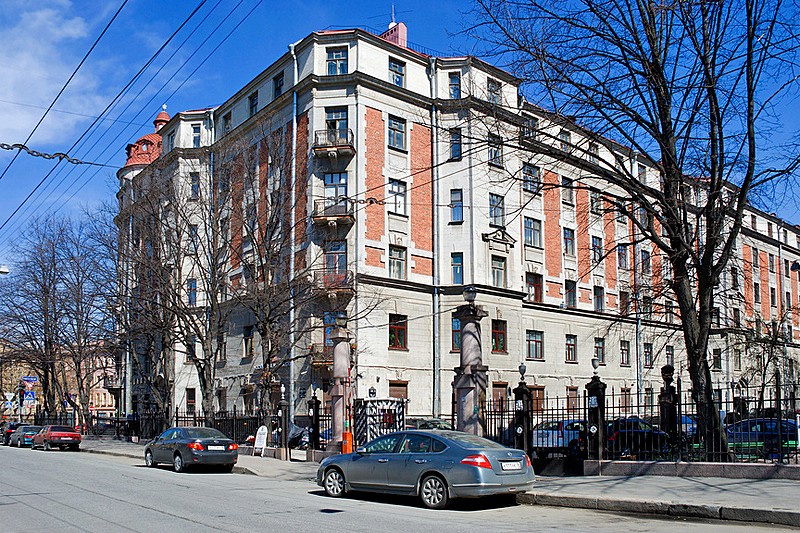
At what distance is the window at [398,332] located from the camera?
128ft

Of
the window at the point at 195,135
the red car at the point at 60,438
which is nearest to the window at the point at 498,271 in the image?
the window at the point at 195,135

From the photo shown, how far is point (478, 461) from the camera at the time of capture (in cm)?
1324

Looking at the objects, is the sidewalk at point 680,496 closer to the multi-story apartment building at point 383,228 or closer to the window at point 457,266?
the multi-story apartment building at point 383,228

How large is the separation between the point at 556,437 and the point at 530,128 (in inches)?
320

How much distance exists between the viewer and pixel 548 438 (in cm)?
2009

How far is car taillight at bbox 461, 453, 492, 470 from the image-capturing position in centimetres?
1324

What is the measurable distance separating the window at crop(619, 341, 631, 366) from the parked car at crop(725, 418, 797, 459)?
1346 inches

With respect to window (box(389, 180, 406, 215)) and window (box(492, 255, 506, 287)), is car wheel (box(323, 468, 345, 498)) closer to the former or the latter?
window (box(389, 180, 406, 215))

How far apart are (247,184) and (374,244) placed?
7.13m

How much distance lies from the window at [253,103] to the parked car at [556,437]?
29.9m

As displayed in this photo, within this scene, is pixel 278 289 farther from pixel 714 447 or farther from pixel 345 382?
pixel 714 447

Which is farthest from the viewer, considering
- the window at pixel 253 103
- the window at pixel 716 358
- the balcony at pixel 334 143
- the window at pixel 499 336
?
the window at pixel 253 103

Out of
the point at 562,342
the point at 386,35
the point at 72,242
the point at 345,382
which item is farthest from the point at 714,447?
the point at 72,242

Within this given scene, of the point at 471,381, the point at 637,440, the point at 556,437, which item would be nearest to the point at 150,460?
the point at 471,381
